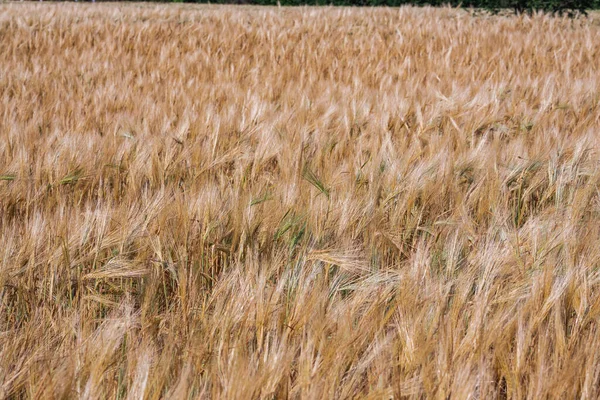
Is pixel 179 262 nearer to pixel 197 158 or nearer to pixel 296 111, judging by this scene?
pixel 197 158

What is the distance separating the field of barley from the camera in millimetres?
785

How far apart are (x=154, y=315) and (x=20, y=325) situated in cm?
24

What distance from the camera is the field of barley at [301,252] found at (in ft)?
2.57

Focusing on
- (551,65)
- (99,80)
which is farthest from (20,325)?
(551,65)

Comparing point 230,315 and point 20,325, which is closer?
point 230,315

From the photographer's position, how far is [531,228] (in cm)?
125

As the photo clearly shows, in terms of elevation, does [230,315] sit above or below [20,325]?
above

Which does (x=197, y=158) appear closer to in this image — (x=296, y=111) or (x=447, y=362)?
(x=296, y=111)

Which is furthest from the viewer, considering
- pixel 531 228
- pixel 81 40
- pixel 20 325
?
pixel 81 40

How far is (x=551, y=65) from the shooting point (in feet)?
14.2

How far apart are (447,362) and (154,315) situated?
46 centimetres

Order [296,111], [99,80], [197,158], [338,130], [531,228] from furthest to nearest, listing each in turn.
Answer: [99,80] → [296,111] → [338,130] → [197,158] → [531,228]

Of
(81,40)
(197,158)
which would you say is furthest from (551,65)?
(81,40)

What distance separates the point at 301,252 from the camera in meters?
1.17
